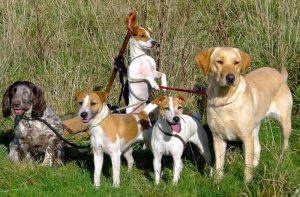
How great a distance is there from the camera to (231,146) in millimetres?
6605

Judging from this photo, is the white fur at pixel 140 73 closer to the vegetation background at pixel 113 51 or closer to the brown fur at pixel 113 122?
the vegetation background at pixel 113 51

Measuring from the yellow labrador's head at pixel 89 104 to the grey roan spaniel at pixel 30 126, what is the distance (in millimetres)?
1005

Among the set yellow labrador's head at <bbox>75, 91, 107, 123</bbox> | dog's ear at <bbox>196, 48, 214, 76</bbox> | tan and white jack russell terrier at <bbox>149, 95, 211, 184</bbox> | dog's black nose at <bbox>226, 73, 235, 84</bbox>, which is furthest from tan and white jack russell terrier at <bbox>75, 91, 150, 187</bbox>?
dog's black nose at <bbox>226, 73, 235, 84</bbox>

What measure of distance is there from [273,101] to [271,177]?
1.57 metres

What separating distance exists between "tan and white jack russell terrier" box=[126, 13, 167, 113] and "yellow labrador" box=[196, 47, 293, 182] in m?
1.68

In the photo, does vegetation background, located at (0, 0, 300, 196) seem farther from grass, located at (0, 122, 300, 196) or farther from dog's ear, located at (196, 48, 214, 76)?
dog's ear, located at (196, 48, 214, 76)

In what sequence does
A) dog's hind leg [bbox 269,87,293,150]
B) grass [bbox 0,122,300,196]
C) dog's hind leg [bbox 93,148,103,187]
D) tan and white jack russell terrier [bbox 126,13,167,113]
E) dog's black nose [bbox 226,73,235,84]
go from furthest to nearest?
tan and white jack russell terrier [bbox 126,13,167,113]
dog's hind leg [bbox 269,87,293,150]
dog's hind leg [bbox 93,148,103,187]
dog's black nose [bbox 226,73,235,84]
grass [bbox 0,122,300,196]

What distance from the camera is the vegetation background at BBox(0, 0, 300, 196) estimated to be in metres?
6.00

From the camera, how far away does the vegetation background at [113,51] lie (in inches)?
236

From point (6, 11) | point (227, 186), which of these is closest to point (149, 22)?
point (6, 11)

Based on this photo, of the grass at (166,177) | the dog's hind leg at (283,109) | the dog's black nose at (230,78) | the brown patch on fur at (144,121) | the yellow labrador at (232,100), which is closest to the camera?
the grass at (166,177)

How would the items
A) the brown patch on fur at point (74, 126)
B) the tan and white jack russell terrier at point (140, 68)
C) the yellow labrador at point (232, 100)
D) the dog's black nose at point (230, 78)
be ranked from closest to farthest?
1. the dog's black nose at point (230, 78)
2. the yellow labrador at point (232, 100)
3. the tan and white jack russell terrier at point (140, 68)
4. the brown patch on fur at point (74, 126)

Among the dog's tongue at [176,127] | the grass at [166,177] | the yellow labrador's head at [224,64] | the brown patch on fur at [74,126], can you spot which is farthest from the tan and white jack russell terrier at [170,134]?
the brown patch on fur at [74,126]

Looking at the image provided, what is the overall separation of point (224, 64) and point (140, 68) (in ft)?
6.87
